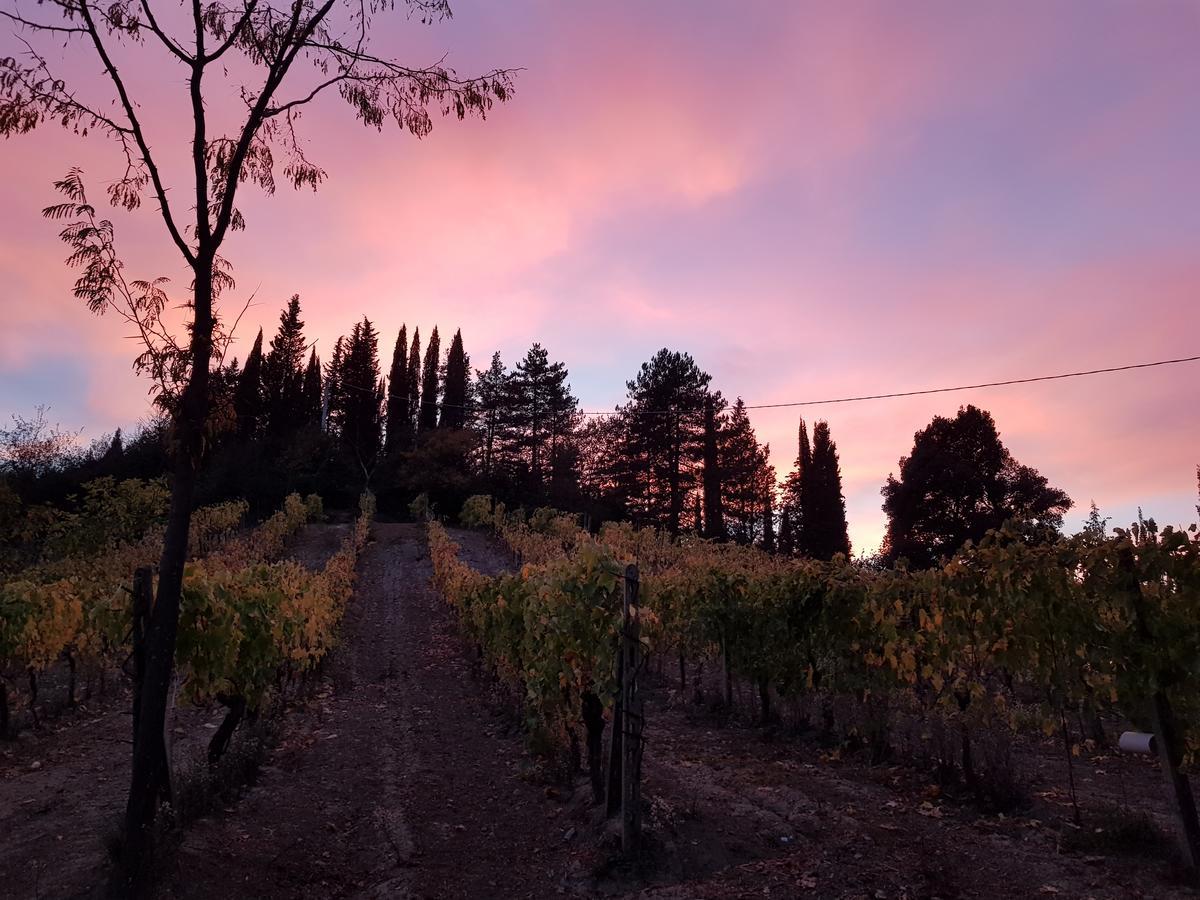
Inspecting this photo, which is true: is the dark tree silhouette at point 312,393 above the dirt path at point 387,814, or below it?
above

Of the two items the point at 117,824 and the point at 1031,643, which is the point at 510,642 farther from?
the point at 1031,643

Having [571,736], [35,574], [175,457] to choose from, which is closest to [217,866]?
[175,457]

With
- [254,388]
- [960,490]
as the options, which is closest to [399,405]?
[254,388]

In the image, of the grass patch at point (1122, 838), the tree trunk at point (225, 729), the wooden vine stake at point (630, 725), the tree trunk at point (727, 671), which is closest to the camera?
the grass patch at point (1122, 838)

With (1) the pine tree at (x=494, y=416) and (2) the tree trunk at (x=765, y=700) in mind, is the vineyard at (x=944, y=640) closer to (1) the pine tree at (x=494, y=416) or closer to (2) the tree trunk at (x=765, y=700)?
(2) the tree trunk at (x=765, y=700)

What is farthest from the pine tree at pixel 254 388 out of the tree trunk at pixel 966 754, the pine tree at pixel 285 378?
the tree trunk at pixel 966 754

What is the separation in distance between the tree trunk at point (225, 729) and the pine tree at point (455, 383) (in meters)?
51.2

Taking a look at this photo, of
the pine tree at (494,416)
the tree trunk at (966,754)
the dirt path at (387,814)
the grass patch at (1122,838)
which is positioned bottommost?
the dirt path at (387,814)

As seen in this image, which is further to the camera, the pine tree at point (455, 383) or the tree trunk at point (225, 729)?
the pine tree at point (455, 383)

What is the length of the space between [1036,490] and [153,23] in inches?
1322

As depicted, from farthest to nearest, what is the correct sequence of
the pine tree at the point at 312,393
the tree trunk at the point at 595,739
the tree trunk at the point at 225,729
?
1. the pine tree at the point at 312,393
2. the tree trunk at the point at 225,729
3. the tree trunk at the point at 595,739

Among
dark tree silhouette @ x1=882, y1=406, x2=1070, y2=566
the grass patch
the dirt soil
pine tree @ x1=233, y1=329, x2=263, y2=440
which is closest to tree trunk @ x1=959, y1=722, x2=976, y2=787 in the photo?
the dirt soil

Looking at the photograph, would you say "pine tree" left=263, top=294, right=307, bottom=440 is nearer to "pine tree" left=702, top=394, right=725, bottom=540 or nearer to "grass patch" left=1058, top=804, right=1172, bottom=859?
"pine tree" left=702, top=394, right=725, bottom=540

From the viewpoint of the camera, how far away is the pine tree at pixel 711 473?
4281 cm
